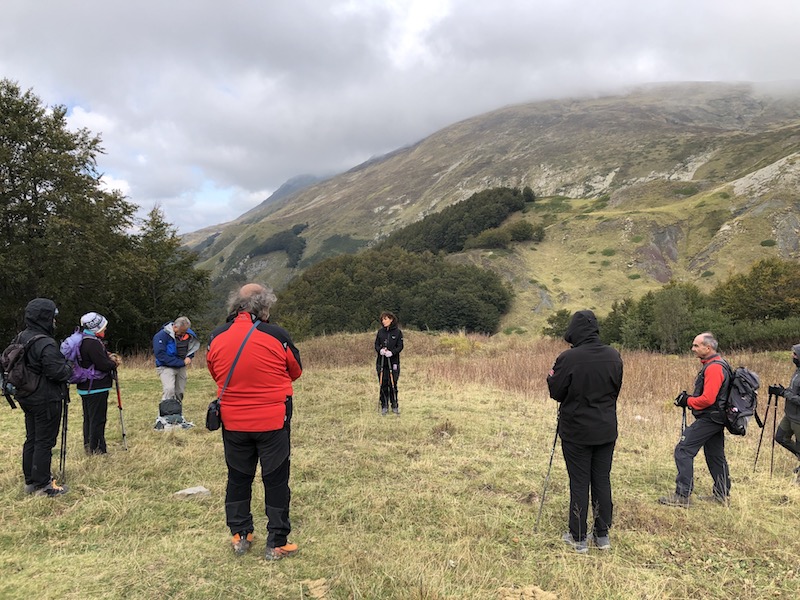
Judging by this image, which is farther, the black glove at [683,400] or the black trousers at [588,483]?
the black glove at [683,400]

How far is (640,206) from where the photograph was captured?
51406 millimetres

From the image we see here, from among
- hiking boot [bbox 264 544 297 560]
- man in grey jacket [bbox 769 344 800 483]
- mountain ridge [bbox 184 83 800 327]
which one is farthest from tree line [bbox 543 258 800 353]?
hiking boot [bbox 264 544 297 560]

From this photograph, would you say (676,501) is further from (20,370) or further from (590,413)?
(20,370)

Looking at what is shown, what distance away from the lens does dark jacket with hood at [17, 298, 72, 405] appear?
4.41 m

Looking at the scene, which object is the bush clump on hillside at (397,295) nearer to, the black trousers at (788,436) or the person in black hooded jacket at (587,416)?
the black trousers at (788,436)

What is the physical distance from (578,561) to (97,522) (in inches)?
164

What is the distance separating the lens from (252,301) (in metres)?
3.35

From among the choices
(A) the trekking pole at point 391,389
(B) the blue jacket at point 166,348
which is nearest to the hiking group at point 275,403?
(B) the blue jacket at point 166,348

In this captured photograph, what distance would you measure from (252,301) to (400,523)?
97.5 inches

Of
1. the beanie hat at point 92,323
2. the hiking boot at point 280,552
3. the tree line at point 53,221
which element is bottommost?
the hiking boot at point 280,552

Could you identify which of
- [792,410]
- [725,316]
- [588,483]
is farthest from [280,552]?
[725,316]

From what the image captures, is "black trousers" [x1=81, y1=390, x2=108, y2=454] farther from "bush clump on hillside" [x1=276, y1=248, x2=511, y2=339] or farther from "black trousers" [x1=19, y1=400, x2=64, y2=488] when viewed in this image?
"bush clump on hillside" [x1=276, y1=248, x2=511, y2=339]

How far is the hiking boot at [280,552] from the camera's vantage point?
342 cm

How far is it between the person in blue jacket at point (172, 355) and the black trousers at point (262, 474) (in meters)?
3.96
